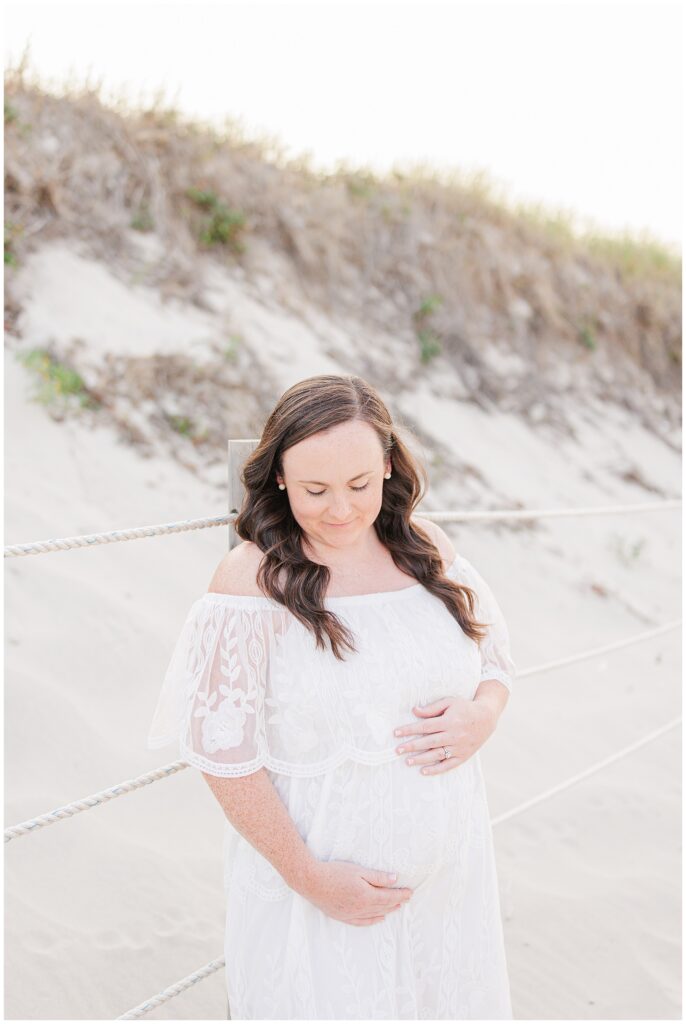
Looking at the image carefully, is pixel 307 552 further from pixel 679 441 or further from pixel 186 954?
pixel 679 441

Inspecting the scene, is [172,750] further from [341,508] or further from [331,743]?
[341,508]

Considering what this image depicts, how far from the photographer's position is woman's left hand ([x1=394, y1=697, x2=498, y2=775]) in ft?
5.57

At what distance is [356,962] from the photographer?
169 cm

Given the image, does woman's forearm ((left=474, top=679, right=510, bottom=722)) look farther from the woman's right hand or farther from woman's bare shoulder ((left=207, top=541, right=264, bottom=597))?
woman's bare shoulder ((left=207, top=541, right=264, bottom=597))

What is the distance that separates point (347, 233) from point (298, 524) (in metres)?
7.17

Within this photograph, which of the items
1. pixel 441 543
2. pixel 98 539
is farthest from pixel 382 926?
pixel 98 539

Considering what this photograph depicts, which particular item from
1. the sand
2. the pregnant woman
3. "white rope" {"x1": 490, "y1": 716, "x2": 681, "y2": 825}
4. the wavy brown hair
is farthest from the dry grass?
the pregnant woman

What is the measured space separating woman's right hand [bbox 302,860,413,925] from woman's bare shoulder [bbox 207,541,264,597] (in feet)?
1.63

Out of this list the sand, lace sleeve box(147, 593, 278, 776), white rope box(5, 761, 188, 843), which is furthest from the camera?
the sand

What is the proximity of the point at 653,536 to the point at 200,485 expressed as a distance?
4.48 m

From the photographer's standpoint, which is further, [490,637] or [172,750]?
[172,750]

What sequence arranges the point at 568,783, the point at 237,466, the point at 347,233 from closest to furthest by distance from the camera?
1. the point at 237,466
2. the point at 568,783
3. the point at 347,233

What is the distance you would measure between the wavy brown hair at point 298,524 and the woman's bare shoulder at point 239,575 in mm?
17

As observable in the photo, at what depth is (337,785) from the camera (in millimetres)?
1684
